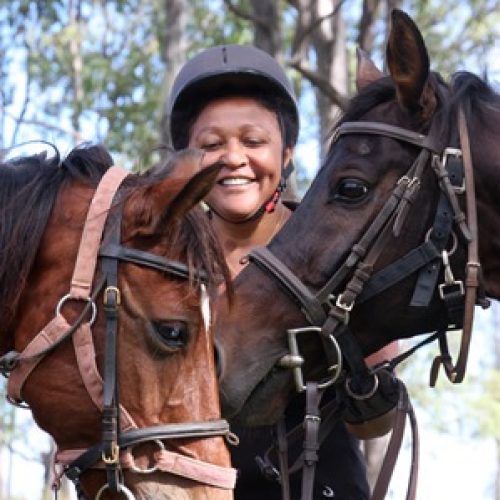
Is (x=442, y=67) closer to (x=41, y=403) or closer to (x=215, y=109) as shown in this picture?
(x=215, y=109)

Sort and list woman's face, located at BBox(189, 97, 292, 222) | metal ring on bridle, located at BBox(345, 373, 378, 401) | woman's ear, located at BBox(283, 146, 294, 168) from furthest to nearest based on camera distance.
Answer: woman's ear, located at BBox(283, 146, 294, 168) → woman's face, located at BBox(189, 97, 292, 222) → metal ring on bridle, located at BBox(345, 373, 378, 401)

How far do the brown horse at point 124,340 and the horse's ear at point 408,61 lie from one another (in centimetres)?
108

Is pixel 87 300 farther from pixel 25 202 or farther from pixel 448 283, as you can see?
pixel 448 283

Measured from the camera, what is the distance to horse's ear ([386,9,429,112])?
402 centimetres

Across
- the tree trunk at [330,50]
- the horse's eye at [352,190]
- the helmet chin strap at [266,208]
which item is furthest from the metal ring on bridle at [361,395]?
the tree trunk at [330,50]

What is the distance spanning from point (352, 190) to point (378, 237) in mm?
201

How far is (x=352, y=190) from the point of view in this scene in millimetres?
4105

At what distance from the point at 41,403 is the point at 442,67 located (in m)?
15.9

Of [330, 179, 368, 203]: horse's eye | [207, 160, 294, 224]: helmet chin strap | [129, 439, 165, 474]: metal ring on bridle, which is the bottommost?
[129, 439, 165, 474]: metal ring on bridle

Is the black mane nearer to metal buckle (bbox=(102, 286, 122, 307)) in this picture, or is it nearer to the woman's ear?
metal buckle (bbox=(102, 286, 122, 307))

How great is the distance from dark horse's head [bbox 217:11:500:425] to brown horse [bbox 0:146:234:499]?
58cm

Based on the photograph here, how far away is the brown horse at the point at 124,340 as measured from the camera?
11.0 feet

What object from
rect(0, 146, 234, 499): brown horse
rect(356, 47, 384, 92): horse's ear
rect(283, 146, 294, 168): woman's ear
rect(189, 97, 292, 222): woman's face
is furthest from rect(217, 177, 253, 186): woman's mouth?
rect(0, 146, 234, 499): brown horse

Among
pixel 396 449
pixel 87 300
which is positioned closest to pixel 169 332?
pixel 87 300
